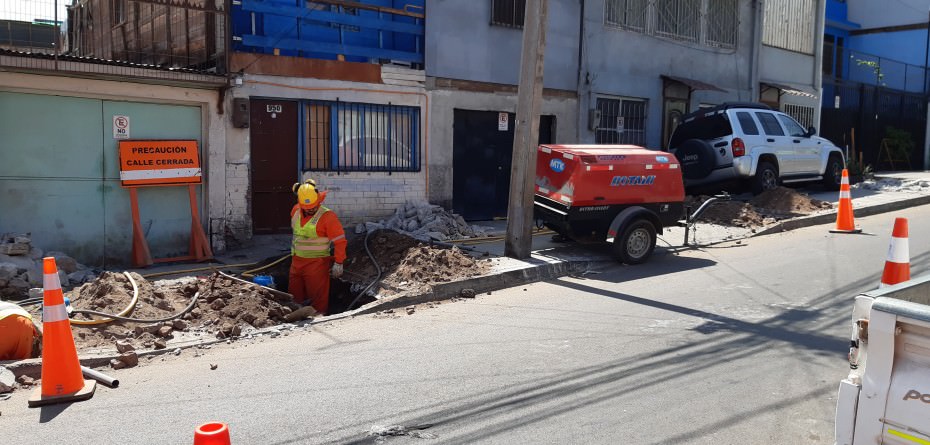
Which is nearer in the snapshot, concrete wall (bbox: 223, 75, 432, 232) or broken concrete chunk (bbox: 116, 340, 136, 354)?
broken concrete chunk (bbox: 116, 340, 136, 354)

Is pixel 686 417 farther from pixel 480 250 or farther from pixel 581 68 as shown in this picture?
pixel 581 68

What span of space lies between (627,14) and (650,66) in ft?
4.51

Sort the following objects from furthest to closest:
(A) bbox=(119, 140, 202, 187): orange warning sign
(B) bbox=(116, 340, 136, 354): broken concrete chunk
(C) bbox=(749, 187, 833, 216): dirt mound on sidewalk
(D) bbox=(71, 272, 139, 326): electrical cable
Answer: (C) bbox=(749, 187, 833, 216): dirt mound on sidewalk → (A) bbox=(119, 140, 202, 187): orange warning sign → (D) bbox=(71, 272, 139, 326): electrical cable → (B) bbox=(116, 340, 136, 354): broken concrete chunk

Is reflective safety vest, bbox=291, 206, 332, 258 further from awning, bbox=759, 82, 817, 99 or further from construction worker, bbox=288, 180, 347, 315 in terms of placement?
awning, bbox=759, 82, 817, 99

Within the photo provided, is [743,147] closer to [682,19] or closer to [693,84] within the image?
[693,84]

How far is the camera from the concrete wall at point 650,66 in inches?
619

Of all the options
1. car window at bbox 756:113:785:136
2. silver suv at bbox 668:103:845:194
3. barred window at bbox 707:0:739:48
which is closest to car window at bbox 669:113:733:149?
silver suv at bbox 668:103:845:194

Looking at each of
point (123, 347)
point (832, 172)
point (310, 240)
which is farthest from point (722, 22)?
point (123, 347)

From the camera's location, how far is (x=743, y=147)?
14.2 meters

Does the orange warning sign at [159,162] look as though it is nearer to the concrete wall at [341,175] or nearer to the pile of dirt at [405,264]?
the concrete wall at [341,175]

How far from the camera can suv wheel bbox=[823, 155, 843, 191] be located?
16.6 metres

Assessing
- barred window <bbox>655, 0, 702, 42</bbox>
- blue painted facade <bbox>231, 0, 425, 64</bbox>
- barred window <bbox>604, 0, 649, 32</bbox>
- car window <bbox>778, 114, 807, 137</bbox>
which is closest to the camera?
blue painted facade <bbox>231, 0, 425, 64</bbox>

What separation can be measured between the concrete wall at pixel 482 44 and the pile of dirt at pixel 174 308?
648 centimetres

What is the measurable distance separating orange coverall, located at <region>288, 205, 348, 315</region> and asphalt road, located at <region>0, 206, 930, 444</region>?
146cm
